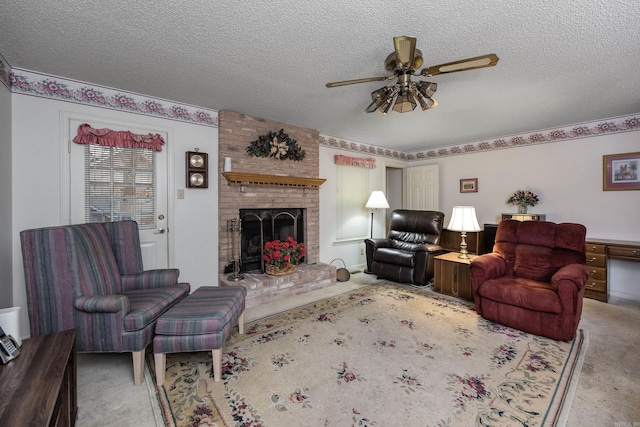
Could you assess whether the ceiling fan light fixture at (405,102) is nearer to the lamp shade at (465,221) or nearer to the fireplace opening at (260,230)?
the lamp shade at (465,221)

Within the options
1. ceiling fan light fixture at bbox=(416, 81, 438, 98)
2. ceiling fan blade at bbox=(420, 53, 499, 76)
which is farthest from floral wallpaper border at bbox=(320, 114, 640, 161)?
ceiling fan blade at bbox=(420, 53, 499, 76)

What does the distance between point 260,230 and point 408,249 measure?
7.36ft

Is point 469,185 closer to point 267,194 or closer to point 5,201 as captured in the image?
point 267,194

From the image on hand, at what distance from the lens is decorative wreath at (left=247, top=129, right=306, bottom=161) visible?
371cm

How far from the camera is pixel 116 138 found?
9.37ft

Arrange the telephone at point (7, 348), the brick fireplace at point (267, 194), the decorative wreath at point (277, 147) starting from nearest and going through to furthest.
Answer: the telephone at point (7, 348)
the brick fireplace at point (267, 194)
the decorative wreath at point (277, 147)

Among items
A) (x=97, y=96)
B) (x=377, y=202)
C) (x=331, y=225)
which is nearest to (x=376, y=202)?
(x=377, y=202)

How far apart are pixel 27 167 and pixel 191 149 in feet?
4.66

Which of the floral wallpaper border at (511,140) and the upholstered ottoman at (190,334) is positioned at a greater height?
the floral wallpaper border at (511,140)

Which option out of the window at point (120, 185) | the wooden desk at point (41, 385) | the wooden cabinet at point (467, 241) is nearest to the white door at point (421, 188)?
the wooden cabinet at point (467, 241)

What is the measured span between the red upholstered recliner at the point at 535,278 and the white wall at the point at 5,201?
4.22 m

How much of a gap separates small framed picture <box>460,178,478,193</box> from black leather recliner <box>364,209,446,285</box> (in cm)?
114

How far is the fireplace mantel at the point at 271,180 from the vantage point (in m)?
3.48

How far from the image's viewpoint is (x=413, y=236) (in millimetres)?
4523
